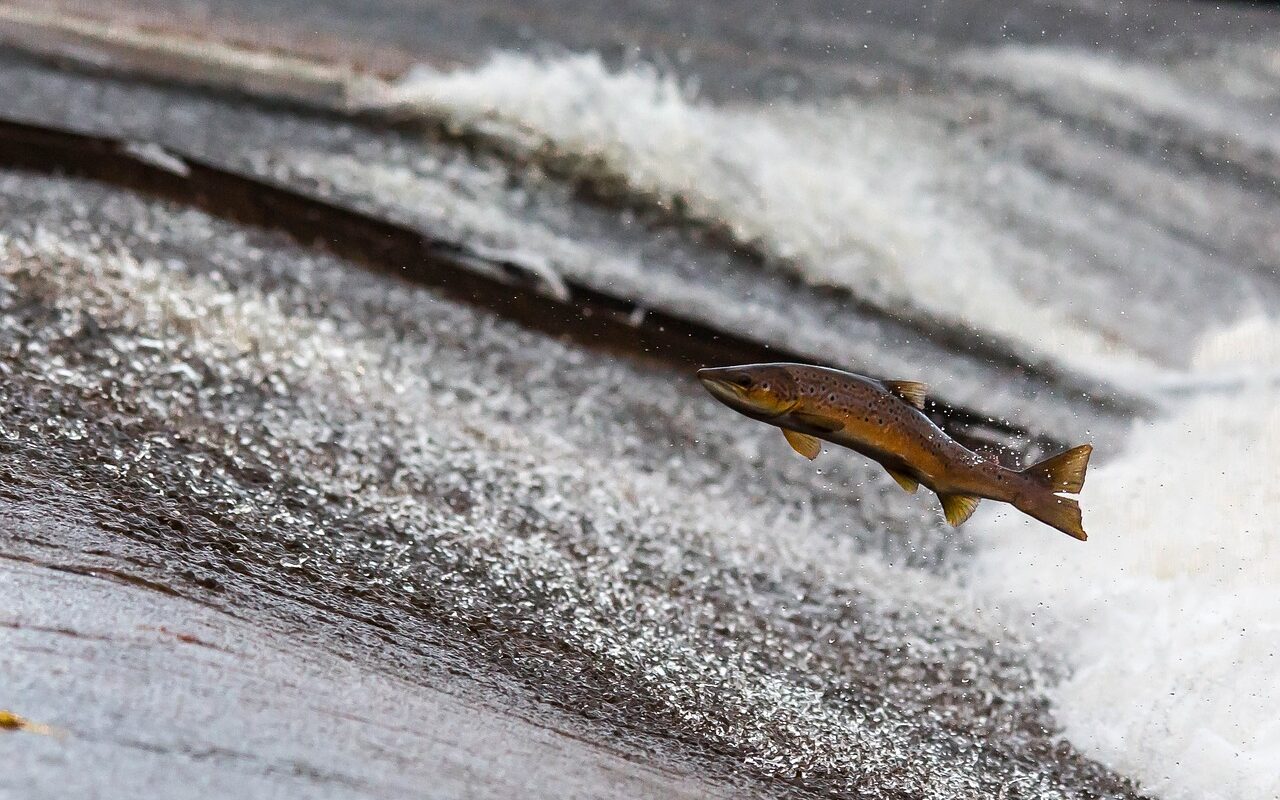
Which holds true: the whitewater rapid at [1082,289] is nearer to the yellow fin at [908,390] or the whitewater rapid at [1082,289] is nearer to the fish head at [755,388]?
the yellow fin at [908,390]

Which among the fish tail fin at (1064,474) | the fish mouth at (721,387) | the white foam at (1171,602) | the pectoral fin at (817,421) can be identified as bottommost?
the white foam at (1171,602)

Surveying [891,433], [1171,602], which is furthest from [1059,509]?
[1171,602]

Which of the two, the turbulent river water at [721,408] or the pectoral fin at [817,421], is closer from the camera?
the pectoral fin at [817,421]

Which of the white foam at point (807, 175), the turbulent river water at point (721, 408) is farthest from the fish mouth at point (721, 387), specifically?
Result: the white foam at point (807, 175)

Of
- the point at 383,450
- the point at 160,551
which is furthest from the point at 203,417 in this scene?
the point at 160,551

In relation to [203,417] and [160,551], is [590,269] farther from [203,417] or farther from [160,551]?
[160,551]

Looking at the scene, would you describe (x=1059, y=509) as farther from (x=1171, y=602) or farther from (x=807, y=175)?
(x=807, y=175)

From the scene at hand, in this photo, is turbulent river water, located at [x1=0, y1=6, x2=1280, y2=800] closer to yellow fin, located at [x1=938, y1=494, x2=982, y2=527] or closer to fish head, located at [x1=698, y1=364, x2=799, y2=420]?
yellow fin, located at [x1=938, y1=494, x2=982, y2=527]
